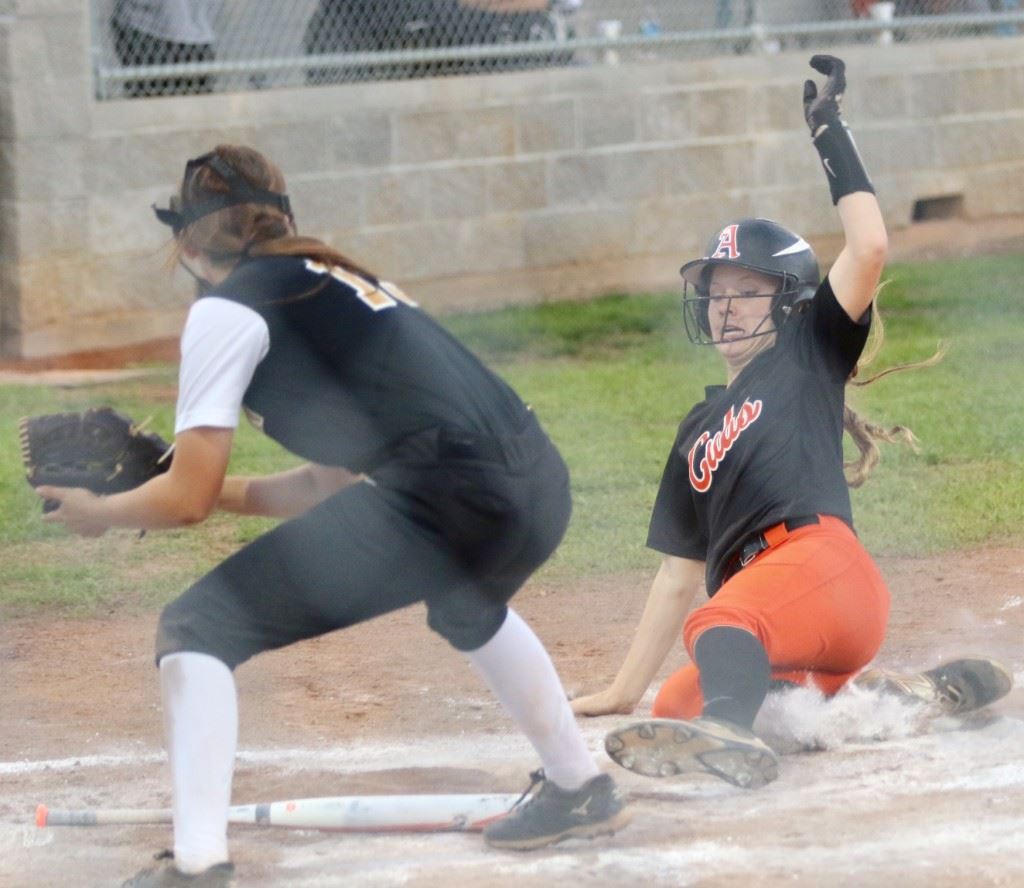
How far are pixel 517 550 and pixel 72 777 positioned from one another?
134cm

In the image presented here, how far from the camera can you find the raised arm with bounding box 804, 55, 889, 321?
3.54 meters

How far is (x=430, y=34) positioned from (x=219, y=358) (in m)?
7.74

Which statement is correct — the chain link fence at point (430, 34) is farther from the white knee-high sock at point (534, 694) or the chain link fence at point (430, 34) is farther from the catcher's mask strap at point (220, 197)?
the white knee-high sock at point (534, 694)

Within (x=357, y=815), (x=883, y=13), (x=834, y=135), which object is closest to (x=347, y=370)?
(x=357, y=815)

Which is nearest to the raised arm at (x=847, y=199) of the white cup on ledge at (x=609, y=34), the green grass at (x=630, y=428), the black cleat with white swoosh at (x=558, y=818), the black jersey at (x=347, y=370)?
the black jersey at (x=347, y=370)

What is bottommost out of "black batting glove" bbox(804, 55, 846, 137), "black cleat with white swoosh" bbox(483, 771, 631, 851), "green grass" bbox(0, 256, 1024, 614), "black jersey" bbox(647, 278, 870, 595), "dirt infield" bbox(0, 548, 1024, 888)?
"green grass" bbox(0, 256, 1024, 614)

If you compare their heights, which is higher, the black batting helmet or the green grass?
the black batting helmet

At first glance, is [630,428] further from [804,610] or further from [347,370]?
[347,370]

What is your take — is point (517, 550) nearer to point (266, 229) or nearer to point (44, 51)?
point (266, 229)

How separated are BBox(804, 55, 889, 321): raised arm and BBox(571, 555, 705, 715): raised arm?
70 centimetres

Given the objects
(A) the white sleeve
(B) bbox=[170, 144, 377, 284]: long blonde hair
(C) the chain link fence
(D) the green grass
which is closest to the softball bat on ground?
(A) the white sleeve

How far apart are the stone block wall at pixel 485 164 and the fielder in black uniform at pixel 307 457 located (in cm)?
519

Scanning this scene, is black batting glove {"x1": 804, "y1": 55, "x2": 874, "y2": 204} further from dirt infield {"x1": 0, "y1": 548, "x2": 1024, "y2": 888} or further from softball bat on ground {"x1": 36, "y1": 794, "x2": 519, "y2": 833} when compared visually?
softball bat on ground {"x1": 36, "y1": 794, "x2": 519, "y2": 833}

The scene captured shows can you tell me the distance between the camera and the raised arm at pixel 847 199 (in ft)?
11.6
